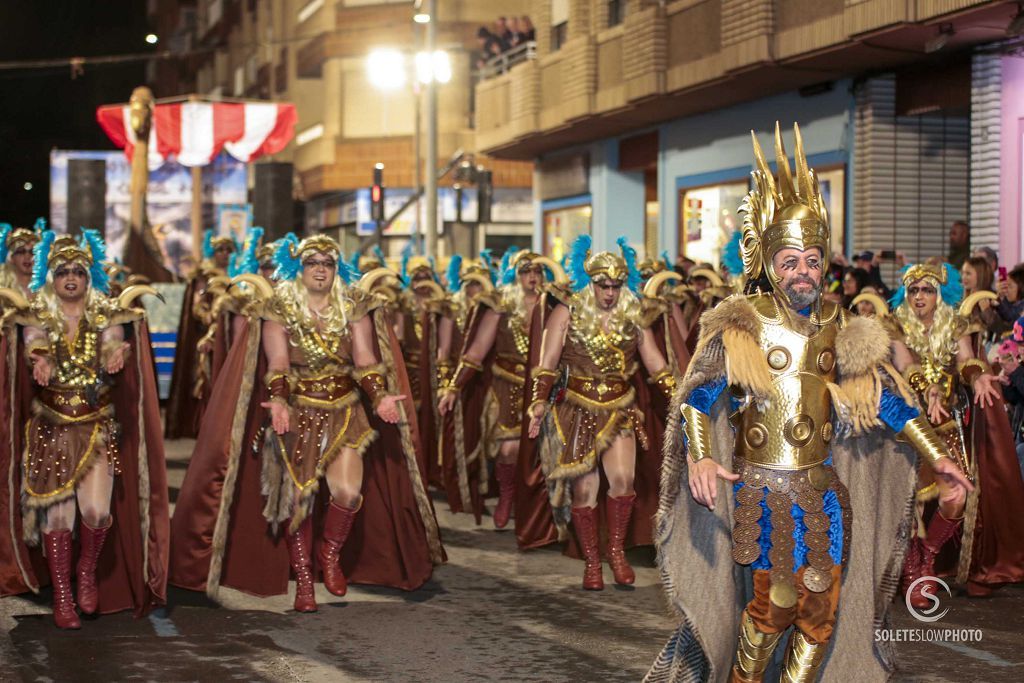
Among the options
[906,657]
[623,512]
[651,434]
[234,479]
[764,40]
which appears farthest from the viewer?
[764,40]

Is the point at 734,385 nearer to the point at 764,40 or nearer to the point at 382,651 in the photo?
the point at 382,651

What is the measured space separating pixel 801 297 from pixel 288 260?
4.04m

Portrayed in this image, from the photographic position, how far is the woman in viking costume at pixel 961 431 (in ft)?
31.2

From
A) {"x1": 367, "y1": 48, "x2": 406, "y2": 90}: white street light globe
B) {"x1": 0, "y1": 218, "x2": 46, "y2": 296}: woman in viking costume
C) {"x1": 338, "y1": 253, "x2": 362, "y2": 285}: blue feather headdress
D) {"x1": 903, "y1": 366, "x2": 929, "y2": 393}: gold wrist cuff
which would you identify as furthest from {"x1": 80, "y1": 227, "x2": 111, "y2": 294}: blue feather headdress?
{"x1": 367, "y1": 48, "x2": 406, "y2": 90}: white street light globe

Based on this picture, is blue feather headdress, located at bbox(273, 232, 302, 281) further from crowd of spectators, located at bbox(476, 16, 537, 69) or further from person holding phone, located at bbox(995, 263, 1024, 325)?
crowd of spectators, located at bbox(476, 16, 537, 69)

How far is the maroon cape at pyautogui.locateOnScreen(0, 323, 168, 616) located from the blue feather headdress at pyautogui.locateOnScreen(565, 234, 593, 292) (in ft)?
8.96

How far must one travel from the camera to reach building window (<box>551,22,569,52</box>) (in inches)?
1128

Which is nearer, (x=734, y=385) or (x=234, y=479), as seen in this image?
(x=734, y=385)

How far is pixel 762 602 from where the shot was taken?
600 cm

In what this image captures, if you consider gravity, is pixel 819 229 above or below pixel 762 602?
above

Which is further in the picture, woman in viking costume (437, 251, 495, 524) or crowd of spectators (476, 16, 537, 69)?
crowd of spectators (476, 16, 537, 69)

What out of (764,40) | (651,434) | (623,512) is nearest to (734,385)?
(623,512)

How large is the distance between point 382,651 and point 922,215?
12730 millimetres

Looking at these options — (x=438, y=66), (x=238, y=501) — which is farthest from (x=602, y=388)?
(x=438, y=66)
